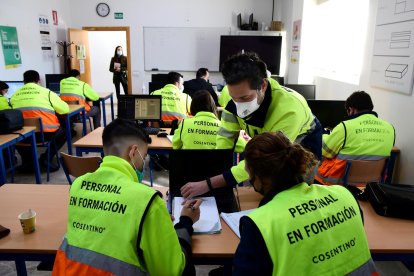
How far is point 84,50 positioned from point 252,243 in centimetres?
828

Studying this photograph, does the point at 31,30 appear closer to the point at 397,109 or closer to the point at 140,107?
the point at 140,107

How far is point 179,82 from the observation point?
185 inches

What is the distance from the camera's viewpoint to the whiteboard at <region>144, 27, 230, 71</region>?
783 centimetres

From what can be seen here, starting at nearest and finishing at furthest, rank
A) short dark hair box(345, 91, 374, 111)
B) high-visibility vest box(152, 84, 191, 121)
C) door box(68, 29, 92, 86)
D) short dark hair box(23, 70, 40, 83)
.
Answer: short dark hair box(345, 91, 374, 111) < high-visibility vest box(152, 84, 191, 121) < short dark hair box(23, 70, 40, 83) < door box(68, 29, 92, 86)

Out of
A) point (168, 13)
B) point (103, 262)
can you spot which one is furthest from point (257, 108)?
point (168, 13)

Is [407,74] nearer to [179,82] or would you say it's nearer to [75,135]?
[179,82]

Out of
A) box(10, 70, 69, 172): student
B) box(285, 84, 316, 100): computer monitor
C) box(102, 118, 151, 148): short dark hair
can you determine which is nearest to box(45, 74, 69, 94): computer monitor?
box(10, 70, 69, 172): student

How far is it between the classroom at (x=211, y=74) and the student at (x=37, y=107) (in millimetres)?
194

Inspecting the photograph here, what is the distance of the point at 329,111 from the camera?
3742 millimetres

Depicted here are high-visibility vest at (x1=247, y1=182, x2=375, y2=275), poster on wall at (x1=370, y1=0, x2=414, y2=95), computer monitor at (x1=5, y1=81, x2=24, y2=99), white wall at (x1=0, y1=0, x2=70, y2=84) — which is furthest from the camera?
white wall at (x1=0, y1=0, x2=70, y2=84)

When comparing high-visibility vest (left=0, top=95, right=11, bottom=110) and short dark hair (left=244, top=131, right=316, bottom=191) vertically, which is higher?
short dark hair (left=244, top=131, right=316, bottom=191)

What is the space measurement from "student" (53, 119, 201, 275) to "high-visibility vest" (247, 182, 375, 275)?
1.10ft

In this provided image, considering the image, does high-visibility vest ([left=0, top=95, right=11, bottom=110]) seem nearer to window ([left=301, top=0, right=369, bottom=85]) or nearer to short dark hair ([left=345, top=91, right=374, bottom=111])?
short dark hair ([left=345, top=91, right=374, bottom=111])

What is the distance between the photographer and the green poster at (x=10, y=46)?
17.9ft
